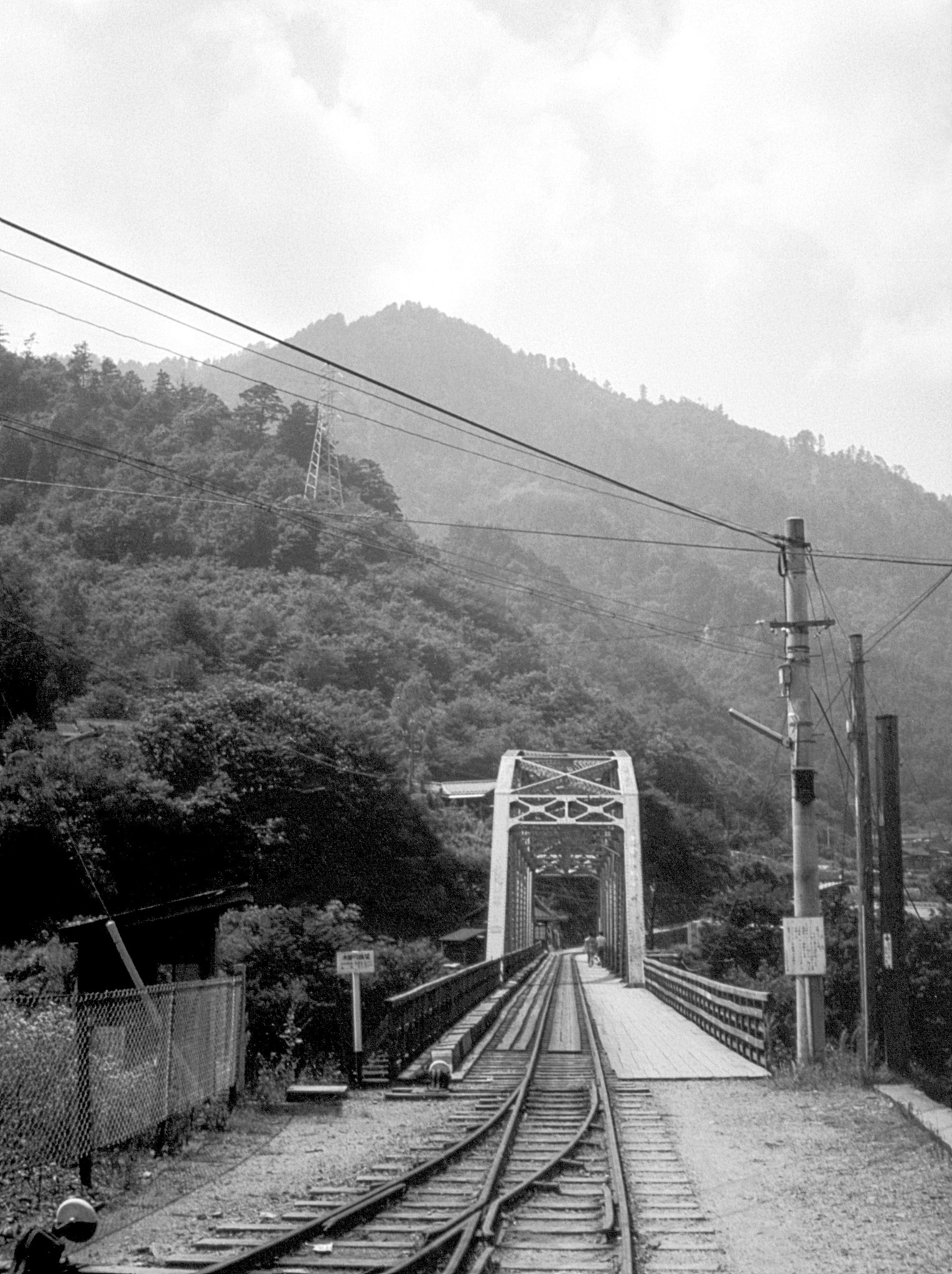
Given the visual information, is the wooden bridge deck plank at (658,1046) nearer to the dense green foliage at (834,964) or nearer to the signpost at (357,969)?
the dense green foliage at (834,964)

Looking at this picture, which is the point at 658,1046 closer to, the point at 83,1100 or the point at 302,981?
the point at 302,981

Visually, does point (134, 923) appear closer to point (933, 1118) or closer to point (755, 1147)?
point (755, 1147)

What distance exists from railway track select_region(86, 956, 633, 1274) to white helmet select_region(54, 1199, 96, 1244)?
1038mm

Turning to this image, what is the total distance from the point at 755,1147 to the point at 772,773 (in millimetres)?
91079

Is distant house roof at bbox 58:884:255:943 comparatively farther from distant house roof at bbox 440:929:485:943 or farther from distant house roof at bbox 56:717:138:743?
distant house roof at bbox 56:717:138:743

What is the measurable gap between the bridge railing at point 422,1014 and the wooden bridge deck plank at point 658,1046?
2308mm

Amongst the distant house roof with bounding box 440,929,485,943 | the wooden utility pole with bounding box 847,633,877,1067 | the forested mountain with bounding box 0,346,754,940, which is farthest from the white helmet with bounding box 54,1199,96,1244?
the distant house roof with bounding box 440,929,485,943

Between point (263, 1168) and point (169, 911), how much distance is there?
107 inches

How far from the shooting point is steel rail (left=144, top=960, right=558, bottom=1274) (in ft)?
19.4

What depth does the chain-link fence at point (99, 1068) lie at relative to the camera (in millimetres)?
7430

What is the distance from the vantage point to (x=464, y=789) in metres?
66.4

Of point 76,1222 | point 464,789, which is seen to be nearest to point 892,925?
point 76,1222

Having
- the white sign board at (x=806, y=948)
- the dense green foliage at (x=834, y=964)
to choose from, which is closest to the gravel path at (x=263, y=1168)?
the white sign board at (x=806, y=948)

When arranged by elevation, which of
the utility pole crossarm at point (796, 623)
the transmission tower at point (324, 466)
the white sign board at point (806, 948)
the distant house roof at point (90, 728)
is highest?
the transmission tower at point (324, 466)
